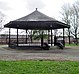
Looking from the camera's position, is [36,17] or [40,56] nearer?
[40,56]

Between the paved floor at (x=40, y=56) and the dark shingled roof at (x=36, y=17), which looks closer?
the paved floor at (x=40, y=56)

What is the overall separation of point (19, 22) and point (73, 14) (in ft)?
121

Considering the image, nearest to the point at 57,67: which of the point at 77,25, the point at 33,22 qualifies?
the point at 33,22

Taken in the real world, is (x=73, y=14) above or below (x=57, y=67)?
above

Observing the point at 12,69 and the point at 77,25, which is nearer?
the point at 12,69

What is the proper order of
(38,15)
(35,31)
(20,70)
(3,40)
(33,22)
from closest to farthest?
1. (20,70)
2. (33,22)
3. (38,15)
4. (35,31)
5. (3,40)

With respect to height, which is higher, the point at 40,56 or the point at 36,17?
the point at 36,17

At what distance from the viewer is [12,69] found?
1190 cm

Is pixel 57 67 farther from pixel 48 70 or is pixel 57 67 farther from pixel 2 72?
pixel 2 72

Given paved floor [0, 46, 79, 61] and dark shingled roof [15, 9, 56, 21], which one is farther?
dark shingled roof [15, 9, 56, 21]

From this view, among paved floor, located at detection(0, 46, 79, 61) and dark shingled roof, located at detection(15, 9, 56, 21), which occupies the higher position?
dark shingled roof, located at detection(15, 9, 56, 21)

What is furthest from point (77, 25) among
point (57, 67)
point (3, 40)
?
point (57, 67)

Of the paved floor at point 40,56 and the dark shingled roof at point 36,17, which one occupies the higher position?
the dark shingled roof at point 36,17

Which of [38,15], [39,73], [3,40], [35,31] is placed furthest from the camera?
[3,40]
